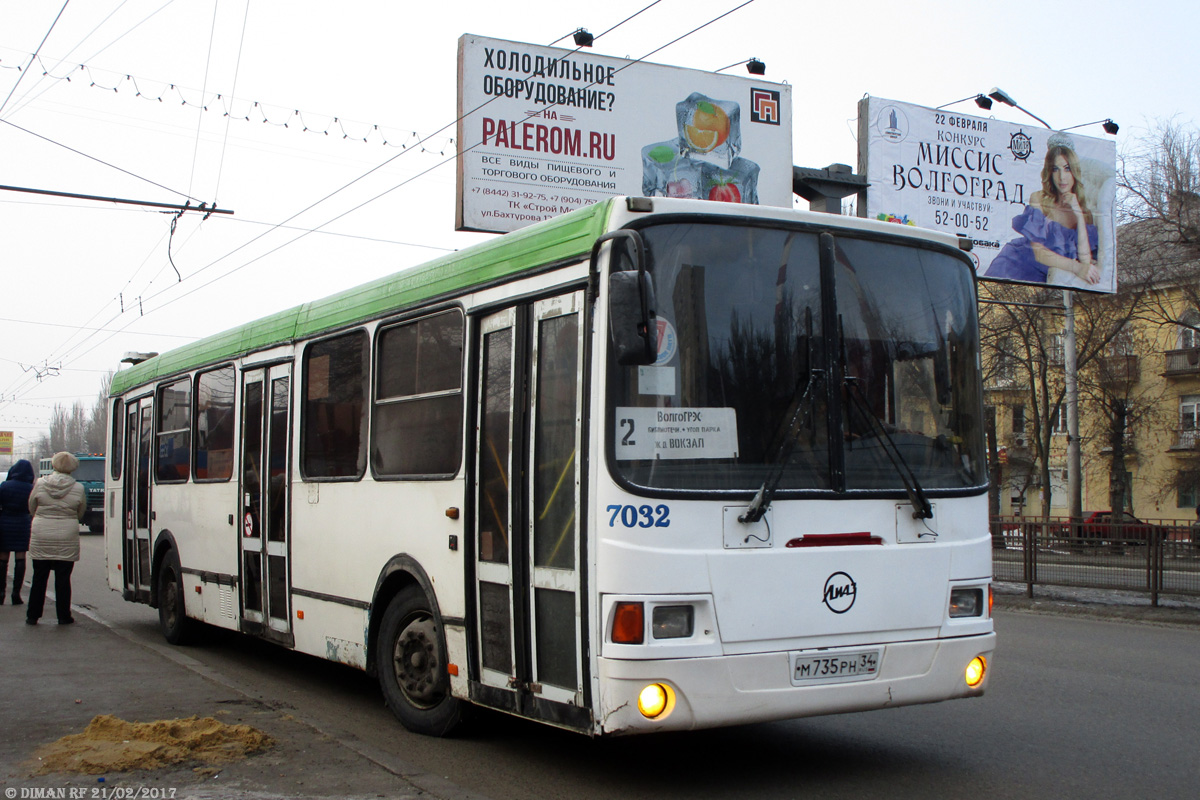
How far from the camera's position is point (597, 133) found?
18.1 metres

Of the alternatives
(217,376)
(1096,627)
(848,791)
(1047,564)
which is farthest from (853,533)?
(1047,564)

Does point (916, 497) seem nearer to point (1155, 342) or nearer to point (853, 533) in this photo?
point (853, 533)

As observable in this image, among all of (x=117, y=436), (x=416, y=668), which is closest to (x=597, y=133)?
(x=117, y=436)

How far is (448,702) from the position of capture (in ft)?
21.6

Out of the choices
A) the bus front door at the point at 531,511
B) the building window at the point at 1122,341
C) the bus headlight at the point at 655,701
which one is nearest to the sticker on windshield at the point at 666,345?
the bus front door at the point at 531,511

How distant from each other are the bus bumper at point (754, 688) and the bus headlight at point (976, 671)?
0.34ft

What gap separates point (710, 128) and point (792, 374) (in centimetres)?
1471

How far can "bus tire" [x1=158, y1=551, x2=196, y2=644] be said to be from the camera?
36.0ft

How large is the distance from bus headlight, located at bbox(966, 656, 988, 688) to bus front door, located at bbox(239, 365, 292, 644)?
5018 mm

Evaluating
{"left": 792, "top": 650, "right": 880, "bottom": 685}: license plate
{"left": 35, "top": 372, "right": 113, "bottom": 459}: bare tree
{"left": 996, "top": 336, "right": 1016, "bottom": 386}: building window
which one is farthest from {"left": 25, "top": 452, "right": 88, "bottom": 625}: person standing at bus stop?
{"left": 35, "top": 372, "right": 113, "bottom": 459}: bare tree

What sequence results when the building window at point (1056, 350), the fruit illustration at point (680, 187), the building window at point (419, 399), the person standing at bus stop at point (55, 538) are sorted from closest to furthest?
the building window at point (419, 399), the person standing at bus stop at point (55, 538), the fruit illustration at point (680, 187), the building window at point (1056, 350)

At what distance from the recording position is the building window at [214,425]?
1005cm

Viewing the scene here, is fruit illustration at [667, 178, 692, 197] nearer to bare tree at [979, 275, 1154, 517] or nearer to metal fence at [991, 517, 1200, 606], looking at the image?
metal fence at [991, 517, 1200, 606]

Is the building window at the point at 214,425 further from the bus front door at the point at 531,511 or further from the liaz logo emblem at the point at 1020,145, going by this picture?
the liaz logo emblem at the point at 1020,145
